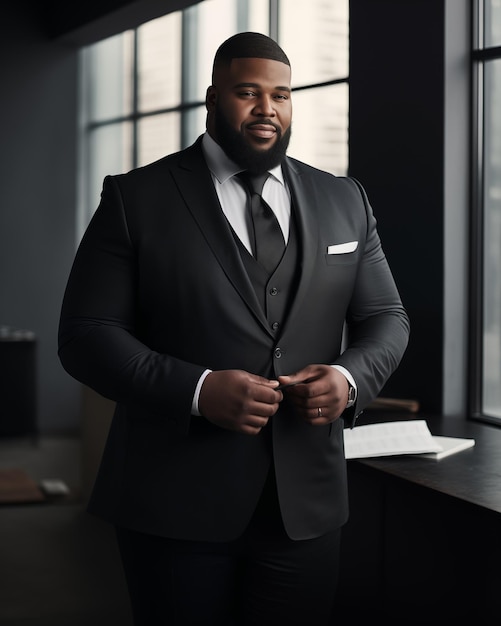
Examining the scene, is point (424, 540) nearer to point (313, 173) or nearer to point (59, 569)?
point (313, 173)

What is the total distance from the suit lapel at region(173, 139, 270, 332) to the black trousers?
13.4 inches

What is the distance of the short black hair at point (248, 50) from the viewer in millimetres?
1548

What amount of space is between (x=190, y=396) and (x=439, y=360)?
81.4 inches

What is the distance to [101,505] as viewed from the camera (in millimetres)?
1625

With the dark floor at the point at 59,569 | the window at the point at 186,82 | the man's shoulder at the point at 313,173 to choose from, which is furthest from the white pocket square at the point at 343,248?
the window at the point at 186,82

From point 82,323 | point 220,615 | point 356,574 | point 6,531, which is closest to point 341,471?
point 220,615

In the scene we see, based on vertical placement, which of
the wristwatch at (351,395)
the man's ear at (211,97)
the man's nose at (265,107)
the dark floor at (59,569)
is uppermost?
the man's ear at (211,97)

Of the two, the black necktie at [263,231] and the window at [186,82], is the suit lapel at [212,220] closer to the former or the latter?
the black necktie at [263,231]

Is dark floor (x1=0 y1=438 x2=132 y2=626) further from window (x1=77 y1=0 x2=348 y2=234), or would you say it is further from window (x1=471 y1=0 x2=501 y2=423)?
window (x1=77 y1=0 x2=348 y2=234)

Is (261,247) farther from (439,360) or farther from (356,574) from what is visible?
(439,360)

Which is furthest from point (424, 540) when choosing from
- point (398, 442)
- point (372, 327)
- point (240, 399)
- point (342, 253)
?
point (240, 399)

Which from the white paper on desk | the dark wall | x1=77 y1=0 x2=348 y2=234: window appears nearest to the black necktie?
the white paper on desk

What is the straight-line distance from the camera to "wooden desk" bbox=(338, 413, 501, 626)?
2.21 meters

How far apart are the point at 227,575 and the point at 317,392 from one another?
365 millimetres
